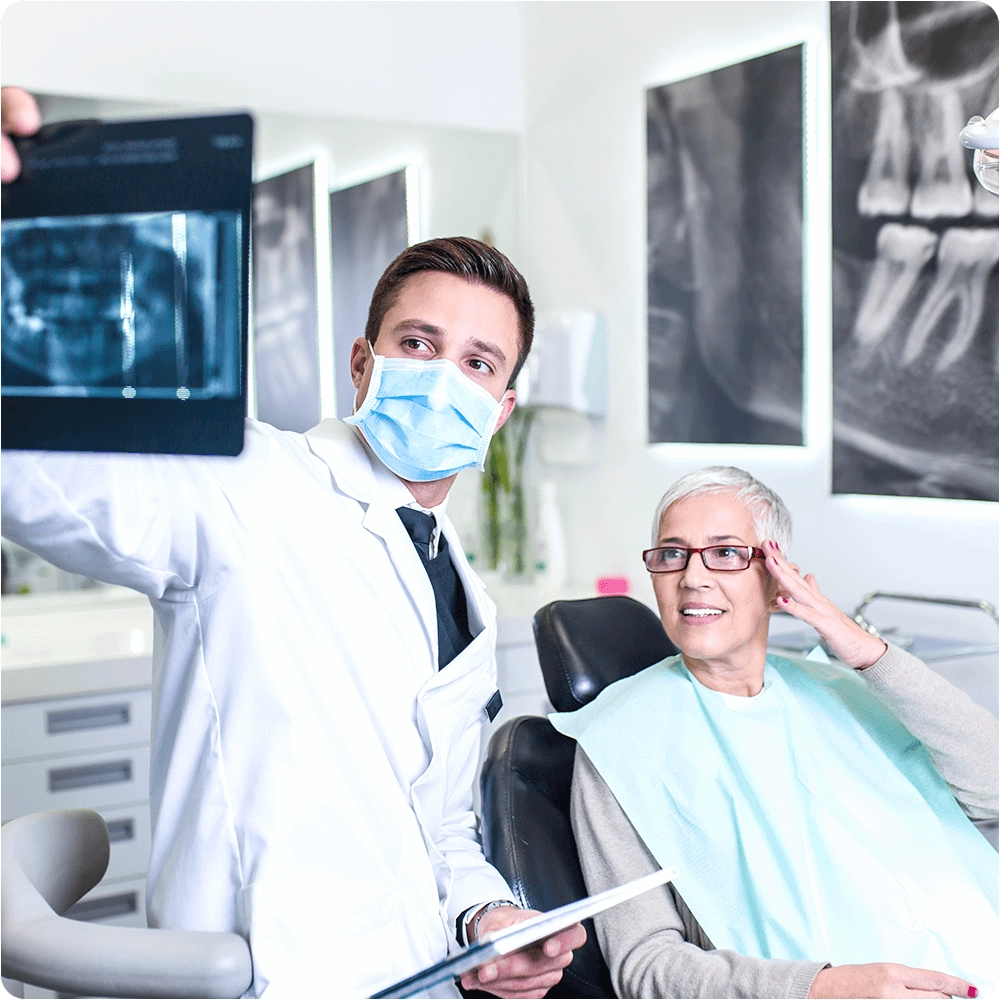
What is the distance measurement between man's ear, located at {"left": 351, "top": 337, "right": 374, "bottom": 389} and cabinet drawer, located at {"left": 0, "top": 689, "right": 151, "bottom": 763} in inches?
65.0

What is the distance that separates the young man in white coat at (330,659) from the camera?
1177 mm

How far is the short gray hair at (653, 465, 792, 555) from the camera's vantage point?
1.67 metres

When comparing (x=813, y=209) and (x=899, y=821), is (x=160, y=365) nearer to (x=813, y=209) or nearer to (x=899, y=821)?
(x=899, y=821)

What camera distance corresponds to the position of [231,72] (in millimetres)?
3348

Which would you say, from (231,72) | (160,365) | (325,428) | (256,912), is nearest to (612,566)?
(231,72)

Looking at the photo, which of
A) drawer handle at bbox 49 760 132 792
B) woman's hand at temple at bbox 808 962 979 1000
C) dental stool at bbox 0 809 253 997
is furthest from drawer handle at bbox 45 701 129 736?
woman's hand at temple at bbox 808 962 979 1000

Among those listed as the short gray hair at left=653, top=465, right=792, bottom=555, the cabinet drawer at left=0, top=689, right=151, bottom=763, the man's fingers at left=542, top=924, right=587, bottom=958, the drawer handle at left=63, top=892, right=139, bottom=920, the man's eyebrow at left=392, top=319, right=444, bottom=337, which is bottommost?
the drawer handle at left=63, top=892, right=139, bottom=920

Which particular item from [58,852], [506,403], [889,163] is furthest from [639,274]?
[58,852]

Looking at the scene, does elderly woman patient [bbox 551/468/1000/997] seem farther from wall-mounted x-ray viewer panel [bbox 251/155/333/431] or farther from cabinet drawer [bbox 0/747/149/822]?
wall-mounted x-ray viewer panel [bbox 251/155/333/431]

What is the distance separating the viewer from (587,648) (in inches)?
72.2

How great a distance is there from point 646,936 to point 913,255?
66.6 inches

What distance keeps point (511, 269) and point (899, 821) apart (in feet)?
3.37

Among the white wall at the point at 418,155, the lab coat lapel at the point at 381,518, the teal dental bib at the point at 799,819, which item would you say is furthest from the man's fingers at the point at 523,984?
the white wall at the point at 418,155

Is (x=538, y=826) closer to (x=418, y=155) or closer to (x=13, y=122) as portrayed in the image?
(x=13, y=122)
